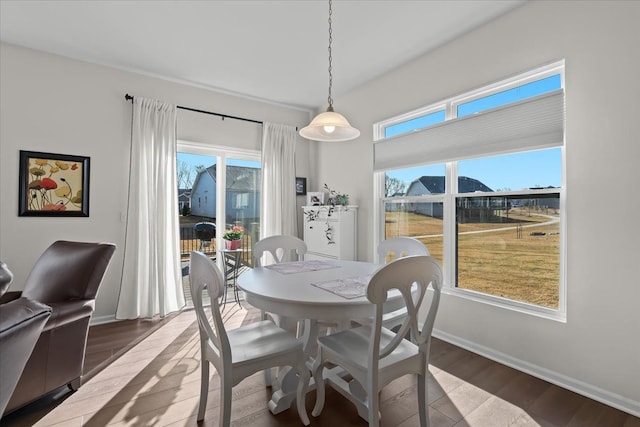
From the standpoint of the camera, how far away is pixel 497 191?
8.54ft

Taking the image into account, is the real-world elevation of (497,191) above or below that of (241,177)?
below

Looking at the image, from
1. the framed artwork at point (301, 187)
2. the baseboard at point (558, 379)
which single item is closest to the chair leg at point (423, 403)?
the baseboard at point (558, 379)

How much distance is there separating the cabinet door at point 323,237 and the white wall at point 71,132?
1860 mm

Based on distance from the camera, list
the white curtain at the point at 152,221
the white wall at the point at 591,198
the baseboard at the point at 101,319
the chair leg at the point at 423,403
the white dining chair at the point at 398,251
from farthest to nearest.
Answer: the white curtain at the point at 152,221, the baseboard at the point at 101,319, the white dining chair at the point at 398,251, the white wall at the point at 591,198, the chair leg at the point at 423,403

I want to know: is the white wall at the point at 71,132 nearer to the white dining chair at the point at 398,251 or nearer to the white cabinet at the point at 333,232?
the white cabinet at the point at 333,232

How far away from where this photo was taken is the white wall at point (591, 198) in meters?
1.85

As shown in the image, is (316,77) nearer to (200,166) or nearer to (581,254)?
(200,166)

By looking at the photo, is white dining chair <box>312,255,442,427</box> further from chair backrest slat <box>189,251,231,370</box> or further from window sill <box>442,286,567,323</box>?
window sill <box>442,286,567,323</box>

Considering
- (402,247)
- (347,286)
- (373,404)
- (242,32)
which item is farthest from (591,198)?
(242,32)

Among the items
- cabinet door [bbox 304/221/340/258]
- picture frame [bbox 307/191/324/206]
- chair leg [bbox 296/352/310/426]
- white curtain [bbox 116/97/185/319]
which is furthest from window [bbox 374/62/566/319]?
white curtain [bbox 116/97/185/319]

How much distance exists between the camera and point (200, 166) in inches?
155

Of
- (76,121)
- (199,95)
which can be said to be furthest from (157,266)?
(199,95)

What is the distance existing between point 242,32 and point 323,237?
7.56ft

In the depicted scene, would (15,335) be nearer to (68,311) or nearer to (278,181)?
(68,311)
